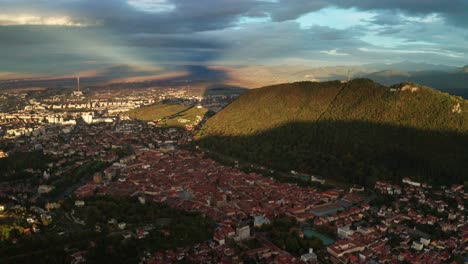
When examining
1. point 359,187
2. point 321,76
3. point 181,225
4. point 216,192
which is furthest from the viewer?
point 321,76

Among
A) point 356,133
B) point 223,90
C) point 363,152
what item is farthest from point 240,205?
point 223,90

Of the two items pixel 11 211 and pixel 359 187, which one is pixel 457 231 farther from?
pixel 11 211

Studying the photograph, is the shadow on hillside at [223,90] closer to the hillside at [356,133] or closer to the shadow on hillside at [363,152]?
the hillside at [356,133]

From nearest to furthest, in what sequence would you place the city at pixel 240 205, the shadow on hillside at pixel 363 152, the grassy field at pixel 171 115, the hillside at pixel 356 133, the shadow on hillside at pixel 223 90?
the city at pixel 240 205
the shadow on hillside at pixel 363 152
the hillside at pixel 356 133
the grassy field at pixel 171 115
the shadow on hillside at pixel 223 90

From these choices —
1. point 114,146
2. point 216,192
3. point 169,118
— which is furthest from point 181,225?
point 169,118

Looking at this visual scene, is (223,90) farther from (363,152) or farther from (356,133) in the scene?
(363,152)

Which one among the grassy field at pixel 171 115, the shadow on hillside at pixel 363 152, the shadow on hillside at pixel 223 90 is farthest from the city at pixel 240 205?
the shadow on hillside at pixel 223 90
